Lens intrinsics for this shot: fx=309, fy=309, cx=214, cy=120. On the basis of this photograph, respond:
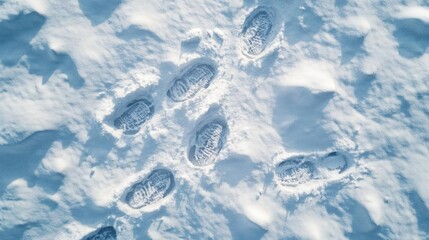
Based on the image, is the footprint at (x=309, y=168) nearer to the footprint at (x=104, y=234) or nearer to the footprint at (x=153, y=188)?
the footprint at (x=153, y=188)

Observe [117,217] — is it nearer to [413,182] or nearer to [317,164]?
[317,164]

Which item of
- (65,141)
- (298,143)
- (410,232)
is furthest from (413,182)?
(65,141)

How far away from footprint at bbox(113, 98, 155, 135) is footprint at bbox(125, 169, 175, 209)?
Result: 1.51 ft

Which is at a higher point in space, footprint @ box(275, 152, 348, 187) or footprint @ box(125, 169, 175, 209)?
footprint @ box(275, 152, 348, 187)

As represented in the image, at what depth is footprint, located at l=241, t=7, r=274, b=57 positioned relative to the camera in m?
2.94

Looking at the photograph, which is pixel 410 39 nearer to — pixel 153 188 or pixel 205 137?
pixel 205 137

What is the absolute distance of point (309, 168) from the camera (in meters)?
2.92

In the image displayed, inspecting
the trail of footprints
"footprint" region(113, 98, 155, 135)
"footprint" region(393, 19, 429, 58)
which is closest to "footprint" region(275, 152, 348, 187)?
the trail of footprints

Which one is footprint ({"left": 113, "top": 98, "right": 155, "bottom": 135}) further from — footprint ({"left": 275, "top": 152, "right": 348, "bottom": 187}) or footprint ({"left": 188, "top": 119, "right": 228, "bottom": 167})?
footprint ({"left": 275, "top": 152, "right": 348, "bottom": 187})

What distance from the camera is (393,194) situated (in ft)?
9.13

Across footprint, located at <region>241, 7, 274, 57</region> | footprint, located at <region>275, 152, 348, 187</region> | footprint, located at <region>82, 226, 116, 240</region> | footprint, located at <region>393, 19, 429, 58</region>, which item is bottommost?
footprint, located at <region>82, 226, 116, 240</region>

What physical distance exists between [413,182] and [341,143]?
2.37 feet

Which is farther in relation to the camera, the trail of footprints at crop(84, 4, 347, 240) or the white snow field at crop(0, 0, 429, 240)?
the trail of footprints at crop(84, 4, 347, 240)

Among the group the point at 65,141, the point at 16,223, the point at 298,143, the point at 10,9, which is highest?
the point at 10,9
